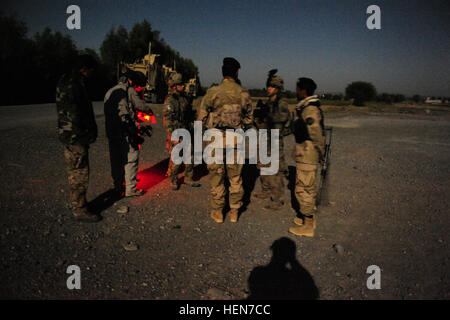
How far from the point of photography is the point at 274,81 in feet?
14.3

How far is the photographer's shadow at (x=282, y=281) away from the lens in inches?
104

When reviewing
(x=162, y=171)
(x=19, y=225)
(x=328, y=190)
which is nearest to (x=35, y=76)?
(x=162, y=171)

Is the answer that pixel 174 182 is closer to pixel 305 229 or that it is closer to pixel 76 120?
pixel 76 120

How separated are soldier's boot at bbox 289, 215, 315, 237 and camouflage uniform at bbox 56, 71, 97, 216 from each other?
10.2 feet

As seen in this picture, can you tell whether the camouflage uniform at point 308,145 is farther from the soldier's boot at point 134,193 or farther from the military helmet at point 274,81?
the soldier's boot at point 134,193

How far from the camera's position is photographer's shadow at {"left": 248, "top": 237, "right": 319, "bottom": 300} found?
263 centimetres

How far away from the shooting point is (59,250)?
3.16 m

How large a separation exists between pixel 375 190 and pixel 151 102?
2177 cm

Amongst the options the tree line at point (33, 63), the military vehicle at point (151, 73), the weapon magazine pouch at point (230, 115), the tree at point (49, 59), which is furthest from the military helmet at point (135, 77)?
the tree at point (49, 59)

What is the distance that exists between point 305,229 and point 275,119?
72.6 inches

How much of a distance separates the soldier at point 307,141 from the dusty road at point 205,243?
60cm

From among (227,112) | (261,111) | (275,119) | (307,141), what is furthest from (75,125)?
(307,141)

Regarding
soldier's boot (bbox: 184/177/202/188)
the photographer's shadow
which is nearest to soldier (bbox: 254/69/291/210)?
the photographer's shadow

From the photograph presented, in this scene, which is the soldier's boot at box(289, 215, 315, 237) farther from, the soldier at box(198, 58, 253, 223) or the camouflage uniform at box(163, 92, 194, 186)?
the camouflage uniform at box(163, 92, 194, 186)
